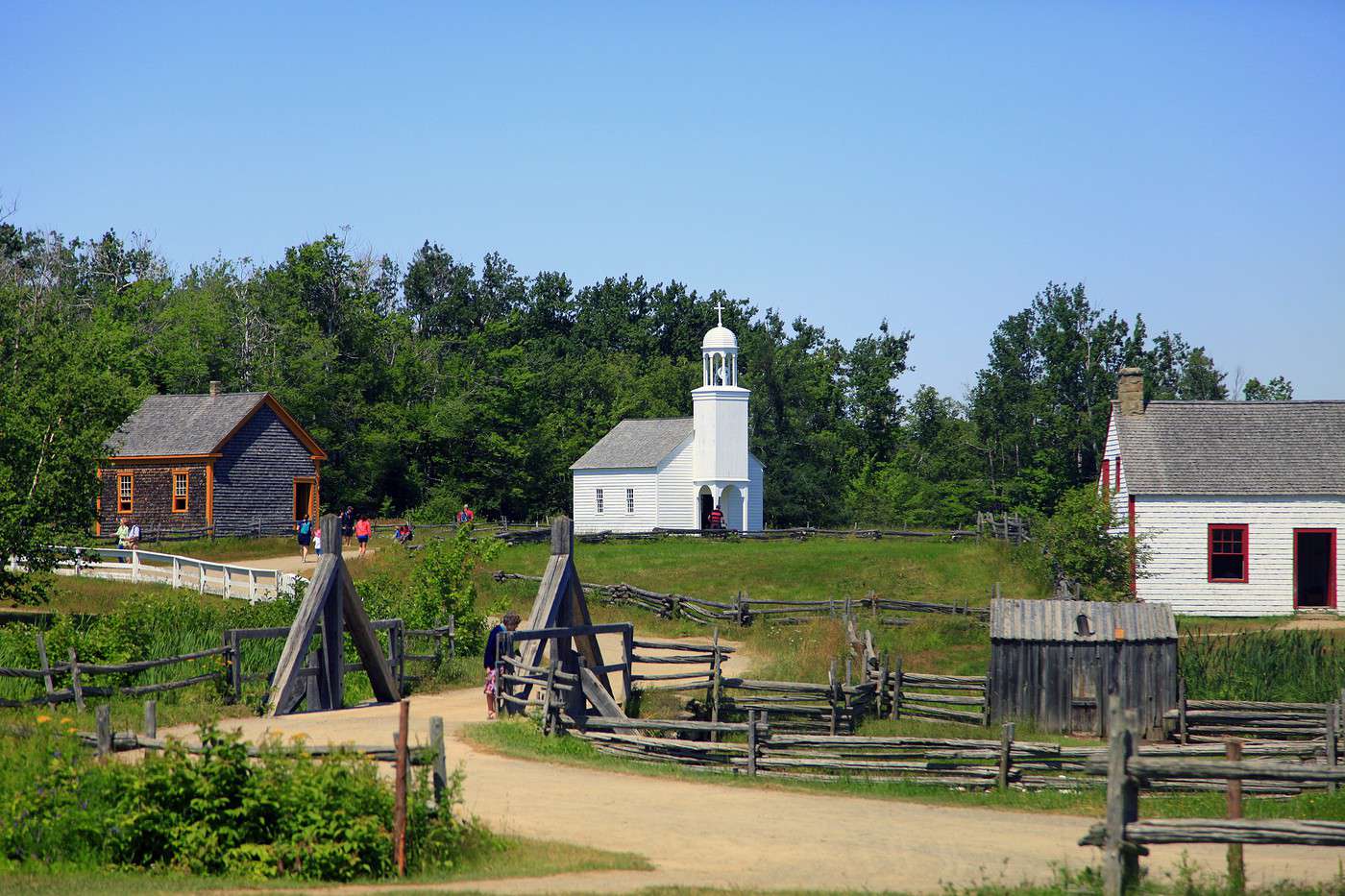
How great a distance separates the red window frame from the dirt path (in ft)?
78.0

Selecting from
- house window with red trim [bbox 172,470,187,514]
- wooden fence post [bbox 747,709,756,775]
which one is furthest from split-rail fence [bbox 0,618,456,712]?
house window with red trim [bbox 172,470,187,514]

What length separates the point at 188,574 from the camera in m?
40.6

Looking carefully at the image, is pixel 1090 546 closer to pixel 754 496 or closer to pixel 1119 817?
pixel 1119 817

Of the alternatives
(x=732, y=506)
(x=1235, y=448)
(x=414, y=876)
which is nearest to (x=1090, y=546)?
(x=1235, y=448)

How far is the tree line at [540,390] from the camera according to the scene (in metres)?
73.6

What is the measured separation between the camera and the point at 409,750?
13828 millimetres

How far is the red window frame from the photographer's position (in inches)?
1522

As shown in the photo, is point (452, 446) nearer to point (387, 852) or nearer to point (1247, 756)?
point (1247, 756)

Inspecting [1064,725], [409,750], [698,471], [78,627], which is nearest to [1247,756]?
[1064,725]

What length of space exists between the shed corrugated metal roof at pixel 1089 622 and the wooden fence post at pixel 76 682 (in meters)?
15.0

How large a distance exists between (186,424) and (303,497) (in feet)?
18.4

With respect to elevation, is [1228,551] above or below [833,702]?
above

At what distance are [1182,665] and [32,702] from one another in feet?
67.7

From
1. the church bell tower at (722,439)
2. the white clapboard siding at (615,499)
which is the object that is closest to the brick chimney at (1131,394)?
the church bell tower at (722,439)
